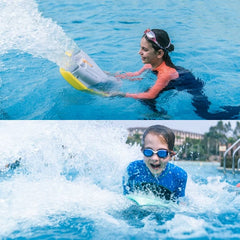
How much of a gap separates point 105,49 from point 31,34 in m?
1.20

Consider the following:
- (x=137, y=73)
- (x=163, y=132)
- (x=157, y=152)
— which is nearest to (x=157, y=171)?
(x=157, y=152)

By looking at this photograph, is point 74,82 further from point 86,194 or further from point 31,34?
point 31,34

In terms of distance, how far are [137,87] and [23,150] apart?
1.94m

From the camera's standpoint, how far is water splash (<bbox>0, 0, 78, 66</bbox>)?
567 centimetres

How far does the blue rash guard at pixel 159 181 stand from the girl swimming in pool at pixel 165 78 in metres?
1.21

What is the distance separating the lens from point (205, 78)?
212 inches

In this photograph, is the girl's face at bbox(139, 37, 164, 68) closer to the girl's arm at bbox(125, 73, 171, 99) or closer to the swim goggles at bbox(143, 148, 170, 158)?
the girl's arm at bbox(125, 73, 171, 99)

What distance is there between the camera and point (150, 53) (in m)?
Result: 4.62

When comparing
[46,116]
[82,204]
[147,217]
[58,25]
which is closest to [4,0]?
[58,25]

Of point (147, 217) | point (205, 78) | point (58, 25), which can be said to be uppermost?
point (58, 25)

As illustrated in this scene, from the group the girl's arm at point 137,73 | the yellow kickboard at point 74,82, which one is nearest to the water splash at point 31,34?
the yellow kickboard at point 74,82

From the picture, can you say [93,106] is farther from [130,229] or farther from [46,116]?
[130,229]

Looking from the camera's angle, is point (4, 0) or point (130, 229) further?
point (4, 0)

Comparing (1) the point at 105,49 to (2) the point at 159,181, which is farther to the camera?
(1) the point at 105,49
